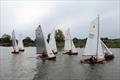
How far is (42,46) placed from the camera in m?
57.8

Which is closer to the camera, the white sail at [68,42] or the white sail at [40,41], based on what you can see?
the white sail at [40,41]

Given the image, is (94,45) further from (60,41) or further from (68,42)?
(60,41)

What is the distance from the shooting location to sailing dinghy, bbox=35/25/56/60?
5653cm

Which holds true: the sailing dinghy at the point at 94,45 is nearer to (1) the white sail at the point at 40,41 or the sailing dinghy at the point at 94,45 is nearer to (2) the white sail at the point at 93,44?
(2) the white sail at the point at 93,44

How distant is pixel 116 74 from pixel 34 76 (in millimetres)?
10842

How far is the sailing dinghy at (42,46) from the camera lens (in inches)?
2226

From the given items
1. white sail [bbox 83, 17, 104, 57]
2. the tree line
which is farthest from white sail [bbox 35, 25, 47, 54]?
the tree line

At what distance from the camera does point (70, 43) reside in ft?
251

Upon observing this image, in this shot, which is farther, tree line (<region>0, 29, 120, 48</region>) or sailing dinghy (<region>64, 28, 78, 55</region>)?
tree line (<region>0, 29, 120, 48</region>)

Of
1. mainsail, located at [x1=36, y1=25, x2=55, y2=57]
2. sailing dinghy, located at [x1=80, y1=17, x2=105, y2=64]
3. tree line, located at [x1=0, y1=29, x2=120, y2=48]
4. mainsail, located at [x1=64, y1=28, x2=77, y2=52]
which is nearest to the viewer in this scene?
sailing dinghy, located at [x1=80, y1=17, x2=105, y2=64]

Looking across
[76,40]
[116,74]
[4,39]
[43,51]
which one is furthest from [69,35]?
[4,39]

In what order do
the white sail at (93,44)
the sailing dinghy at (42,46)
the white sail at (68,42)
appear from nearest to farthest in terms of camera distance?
the white sail at (93,44)
the sailing dinghy at (42,46)
the white sail at (68,42)

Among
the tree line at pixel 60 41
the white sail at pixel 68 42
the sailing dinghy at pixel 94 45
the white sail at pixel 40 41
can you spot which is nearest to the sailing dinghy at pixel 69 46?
the white sail at pixel 68 42

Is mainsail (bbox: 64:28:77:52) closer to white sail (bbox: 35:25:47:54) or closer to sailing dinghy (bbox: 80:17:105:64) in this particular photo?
white sail (bbox: 35:25:47:54)
